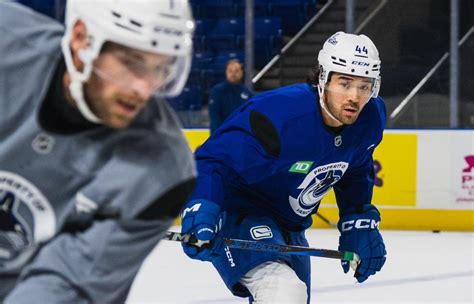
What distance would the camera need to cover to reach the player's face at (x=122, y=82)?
174 centimetres

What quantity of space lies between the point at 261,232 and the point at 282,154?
0.27 meters

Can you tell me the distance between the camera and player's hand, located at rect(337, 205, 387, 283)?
3.45 meters

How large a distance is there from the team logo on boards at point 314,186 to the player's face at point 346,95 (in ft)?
0.45

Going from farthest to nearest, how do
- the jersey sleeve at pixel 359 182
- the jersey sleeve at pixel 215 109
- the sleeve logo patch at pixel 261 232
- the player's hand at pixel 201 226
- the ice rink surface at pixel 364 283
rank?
the jersey sleeve at pixel 215 109 → the ice rink surface at pixel 364 283 → the jersey sleeve at pixel 359 182 → the sleeve logo patch at pixel 261 232 → the player's hand at pixel 201 226

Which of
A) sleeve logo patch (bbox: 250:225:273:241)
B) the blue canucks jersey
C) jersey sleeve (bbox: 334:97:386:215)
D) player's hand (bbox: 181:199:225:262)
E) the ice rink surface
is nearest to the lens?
player's hand (bbox: 181:199:225:262)

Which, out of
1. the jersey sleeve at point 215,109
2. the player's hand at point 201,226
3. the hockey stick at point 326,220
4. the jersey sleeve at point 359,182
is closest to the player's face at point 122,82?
the player's hand at point 201,226

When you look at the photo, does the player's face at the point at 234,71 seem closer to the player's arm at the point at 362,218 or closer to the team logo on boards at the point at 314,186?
the player's arm at the point at 362,218

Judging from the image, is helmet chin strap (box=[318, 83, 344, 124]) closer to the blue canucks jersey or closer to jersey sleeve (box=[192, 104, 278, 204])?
the blue canucks jersey

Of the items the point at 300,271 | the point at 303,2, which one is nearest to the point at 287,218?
the point at 300,271

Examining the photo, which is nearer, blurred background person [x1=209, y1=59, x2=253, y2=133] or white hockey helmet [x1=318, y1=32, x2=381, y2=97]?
white hockey helmet [x1=318, y1=32, x2=381, y2=97]

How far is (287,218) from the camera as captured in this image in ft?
11.2

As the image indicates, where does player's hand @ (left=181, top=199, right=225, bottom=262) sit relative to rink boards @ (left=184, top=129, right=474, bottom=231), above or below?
above

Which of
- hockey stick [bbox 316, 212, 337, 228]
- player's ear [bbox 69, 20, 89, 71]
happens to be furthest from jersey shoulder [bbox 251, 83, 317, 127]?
hockey stick [bbox 316, 212, 337, 228]

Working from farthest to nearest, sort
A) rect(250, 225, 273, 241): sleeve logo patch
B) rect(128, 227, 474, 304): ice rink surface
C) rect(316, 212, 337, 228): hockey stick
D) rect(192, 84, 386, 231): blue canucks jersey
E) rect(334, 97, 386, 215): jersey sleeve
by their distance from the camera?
1. rect(316, 212, 337, 228): hockey stick
2. rect(128, 227, 474, 304): ice rink surface
3. rect(334, 97, 386, 215): jersey sleeve
4. rect(250, 225, 273, 241): sleeve logo patch
5. rect(192, 84, 386, 231): blue canucks jersey
